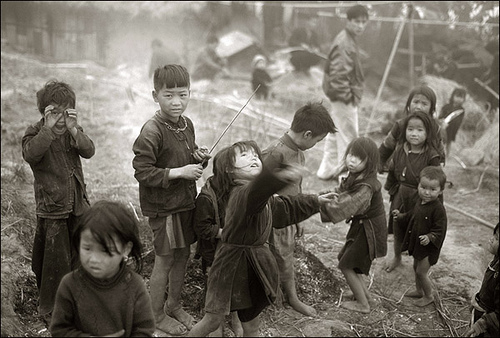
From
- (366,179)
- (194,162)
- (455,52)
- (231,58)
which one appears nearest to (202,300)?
(194,162)

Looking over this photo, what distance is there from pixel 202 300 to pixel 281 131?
17.7 ft

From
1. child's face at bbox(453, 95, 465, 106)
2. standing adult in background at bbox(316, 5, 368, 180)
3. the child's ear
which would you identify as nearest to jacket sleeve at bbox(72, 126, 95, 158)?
the child's ear

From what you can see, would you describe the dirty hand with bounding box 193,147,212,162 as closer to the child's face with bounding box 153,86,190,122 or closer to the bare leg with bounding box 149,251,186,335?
the child's face with bounding box 153,86,190,122

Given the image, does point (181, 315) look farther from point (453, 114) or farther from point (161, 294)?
point (453, 114)

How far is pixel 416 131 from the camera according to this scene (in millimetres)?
4258

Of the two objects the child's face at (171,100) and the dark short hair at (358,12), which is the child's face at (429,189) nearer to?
the child's face at (171,100)

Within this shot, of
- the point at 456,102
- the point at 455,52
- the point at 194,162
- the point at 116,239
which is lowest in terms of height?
the point at 116,239

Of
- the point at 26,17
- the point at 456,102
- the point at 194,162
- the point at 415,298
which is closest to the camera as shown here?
the point at 194,162

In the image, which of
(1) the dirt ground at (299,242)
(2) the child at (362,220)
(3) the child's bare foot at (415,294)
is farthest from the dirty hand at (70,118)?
(3) the child's bare foot at (415,294)

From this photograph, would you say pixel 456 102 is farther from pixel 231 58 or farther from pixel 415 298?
pixel 231 58

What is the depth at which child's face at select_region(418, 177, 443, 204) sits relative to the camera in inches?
153

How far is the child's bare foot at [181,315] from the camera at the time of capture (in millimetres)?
3316

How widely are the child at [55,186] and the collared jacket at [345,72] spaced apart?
4.15m

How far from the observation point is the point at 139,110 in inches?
368
